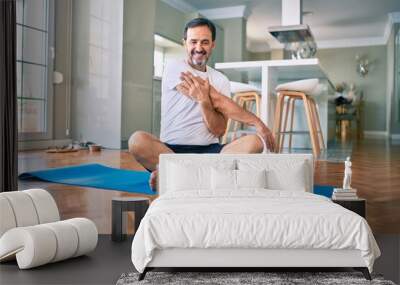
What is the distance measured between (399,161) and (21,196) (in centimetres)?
259

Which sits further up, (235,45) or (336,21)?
(336,21)

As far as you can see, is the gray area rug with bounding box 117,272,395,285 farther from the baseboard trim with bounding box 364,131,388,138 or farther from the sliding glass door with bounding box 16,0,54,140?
the sliding glass door with bounding box 16,0,54,140

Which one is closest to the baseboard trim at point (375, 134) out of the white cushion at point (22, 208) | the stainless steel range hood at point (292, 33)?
the stainless steel range hood at point (292, 33)

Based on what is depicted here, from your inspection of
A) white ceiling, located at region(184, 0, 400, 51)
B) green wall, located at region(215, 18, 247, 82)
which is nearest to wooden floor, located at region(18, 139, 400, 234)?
white ceiling, located at region(184, 0, 400, 51)

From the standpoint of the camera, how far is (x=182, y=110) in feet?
12.9

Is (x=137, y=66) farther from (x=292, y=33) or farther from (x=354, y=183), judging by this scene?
(x=354, y=183)

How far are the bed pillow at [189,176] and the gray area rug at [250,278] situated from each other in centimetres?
79

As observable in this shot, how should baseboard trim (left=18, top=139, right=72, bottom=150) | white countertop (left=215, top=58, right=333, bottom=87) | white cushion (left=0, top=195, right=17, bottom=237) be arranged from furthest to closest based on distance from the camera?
baseboard trim (left=18, top=139, right=72, bottom=150)
white countertop (left=215, top=58, right=333, bottom=87)
white cushion (left=0, top=195, right=17, bottom=237)

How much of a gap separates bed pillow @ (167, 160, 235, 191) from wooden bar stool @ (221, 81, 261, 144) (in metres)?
0.43

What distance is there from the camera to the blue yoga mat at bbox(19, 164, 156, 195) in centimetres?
407

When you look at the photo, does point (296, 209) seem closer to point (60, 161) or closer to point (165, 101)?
point (165, 101)

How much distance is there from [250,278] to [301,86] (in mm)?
1670

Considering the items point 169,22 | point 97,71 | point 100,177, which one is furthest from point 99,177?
point 169,22

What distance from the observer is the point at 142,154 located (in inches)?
161
